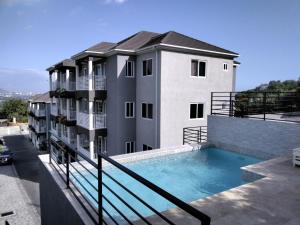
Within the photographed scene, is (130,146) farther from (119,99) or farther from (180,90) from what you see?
(180,90)

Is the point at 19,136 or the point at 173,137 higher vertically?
the point at 173,137

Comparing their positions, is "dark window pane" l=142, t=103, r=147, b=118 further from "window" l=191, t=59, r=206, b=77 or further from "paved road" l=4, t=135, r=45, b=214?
"paved road" l=4, t=135, r=45, b=214

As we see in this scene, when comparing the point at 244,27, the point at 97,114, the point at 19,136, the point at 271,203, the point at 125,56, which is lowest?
the point at 19,136

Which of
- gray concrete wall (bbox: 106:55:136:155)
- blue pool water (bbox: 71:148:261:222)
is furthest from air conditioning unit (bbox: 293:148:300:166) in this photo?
gray concrete wall (bbox: 106:55:136:155)

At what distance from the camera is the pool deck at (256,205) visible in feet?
12.4

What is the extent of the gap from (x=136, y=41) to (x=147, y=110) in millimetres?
5446

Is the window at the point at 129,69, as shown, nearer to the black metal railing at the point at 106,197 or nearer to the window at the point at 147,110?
the window at the point at 147,110

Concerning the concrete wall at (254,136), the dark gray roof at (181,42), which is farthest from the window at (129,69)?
the concrete wall at (254,136)

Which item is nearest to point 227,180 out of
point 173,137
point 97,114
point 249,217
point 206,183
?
point 206,183

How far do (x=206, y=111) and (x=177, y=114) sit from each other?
2.67 meters

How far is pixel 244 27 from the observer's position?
1783 centimetres

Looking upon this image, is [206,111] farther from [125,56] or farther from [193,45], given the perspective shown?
[125,56]

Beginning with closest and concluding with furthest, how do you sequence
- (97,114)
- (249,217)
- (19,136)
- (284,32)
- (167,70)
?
(249,217)
(167,70)
(97,114)
(284,32)
(19,136)

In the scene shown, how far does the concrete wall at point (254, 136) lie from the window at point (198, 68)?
3.97 meters
